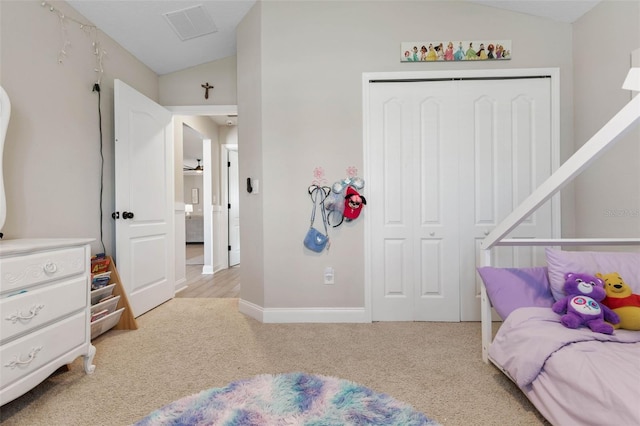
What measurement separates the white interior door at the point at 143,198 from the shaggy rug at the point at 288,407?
1674mm

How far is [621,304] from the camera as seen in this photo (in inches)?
56.0

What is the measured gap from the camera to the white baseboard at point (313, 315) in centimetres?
261

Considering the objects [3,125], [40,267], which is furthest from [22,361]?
[3,125]

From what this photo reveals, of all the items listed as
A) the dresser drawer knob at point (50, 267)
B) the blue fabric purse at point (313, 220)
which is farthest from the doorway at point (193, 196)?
the dresser drawer knob at point (50, 267)

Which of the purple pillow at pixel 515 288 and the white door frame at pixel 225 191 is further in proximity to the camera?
the white door frame at pixel 225 191

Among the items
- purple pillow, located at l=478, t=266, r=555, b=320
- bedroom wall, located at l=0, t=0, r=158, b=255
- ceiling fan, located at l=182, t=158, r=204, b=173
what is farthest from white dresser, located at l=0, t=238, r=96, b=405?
ceiling fan, located at l=182, t=158, r=204, b=173

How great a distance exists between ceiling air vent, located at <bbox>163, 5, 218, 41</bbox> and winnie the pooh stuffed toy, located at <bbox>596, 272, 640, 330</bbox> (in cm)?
333

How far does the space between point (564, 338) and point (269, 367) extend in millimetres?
1491

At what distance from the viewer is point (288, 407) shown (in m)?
1.43

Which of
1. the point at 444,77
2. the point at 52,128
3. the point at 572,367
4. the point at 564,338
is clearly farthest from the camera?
the point at 444,77

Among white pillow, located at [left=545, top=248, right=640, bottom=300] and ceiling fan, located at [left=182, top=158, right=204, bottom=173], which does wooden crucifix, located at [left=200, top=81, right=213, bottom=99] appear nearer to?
white pillow, located at [left=545, top=248, right=640, bottom=300]

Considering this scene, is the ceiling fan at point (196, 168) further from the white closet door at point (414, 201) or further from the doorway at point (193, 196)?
the white closet door at point (414, 201)

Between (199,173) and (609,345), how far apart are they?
32.9ft

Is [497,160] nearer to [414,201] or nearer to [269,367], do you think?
[414,201]
